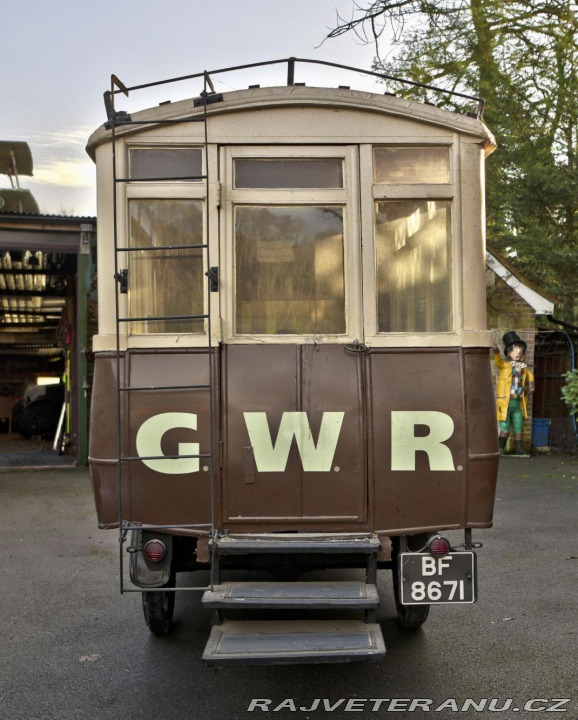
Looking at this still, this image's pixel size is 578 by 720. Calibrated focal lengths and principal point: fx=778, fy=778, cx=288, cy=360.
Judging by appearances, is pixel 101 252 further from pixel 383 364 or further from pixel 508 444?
pixel 508 444

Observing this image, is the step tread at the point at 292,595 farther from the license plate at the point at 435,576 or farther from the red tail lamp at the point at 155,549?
the red tail lamp at the point at 155,549

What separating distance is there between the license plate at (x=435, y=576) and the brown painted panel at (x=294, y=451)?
0.38m

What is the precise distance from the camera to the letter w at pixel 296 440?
4.32 meters

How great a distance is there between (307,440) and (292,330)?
628 millimetres

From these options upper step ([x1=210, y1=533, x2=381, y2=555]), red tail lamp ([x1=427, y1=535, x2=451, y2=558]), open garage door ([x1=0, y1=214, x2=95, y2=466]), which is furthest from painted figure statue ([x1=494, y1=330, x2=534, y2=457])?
upper step ([x1=210, y1=533, x2=381, y2=555])

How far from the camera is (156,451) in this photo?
4297 mm

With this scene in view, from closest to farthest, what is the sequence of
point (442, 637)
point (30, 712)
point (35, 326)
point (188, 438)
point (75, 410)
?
1. point (30, 712)
2. point (188, 438)
3. point (442, 637)
4. point (75, 410)
5. point (35, 326)

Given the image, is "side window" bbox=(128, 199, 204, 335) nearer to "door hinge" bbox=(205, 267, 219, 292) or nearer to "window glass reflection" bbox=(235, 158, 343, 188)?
"door hinge" bbox=(205, 267, 219, 292)

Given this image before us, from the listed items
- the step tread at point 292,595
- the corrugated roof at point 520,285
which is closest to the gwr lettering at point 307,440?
the step tread at point 292,595

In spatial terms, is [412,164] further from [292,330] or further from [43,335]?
[43,335]

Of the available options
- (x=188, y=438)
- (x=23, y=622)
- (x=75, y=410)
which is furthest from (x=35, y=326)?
(x=188, y=438)

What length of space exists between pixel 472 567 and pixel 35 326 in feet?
68.0

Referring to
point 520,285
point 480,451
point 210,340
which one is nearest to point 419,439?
point 480,451

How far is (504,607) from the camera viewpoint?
18.8 feet
